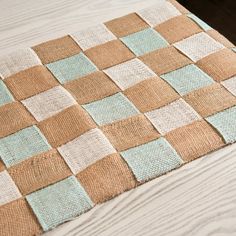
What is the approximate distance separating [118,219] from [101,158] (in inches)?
4.5

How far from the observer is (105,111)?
929mm

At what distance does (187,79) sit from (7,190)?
405mm

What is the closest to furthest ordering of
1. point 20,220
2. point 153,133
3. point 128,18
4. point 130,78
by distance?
point 20,220, point 153,133, point 130,78, point 128,18

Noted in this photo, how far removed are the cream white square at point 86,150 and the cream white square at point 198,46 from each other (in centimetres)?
28

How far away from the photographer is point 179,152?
85cm

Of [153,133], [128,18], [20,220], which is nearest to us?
[20,220]

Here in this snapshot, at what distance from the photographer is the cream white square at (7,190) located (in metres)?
0.80

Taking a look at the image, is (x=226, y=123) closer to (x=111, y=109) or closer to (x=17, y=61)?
(x=111, y=109)

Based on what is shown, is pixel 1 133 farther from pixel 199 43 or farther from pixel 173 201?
pixel 199 43

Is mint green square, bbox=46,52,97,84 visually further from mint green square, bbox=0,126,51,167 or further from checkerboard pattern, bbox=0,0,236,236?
mint green square, bbox=0,126,51,167

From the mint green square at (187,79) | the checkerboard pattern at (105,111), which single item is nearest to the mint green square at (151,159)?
the checkerboard pattern at (105,111)

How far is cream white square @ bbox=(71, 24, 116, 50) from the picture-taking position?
43.2 inches

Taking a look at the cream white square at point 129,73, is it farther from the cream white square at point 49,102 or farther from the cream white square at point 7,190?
the cream white square at point 7,190

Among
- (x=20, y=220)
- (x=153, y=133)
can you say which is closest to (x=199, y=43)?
(x=153, y=133)
